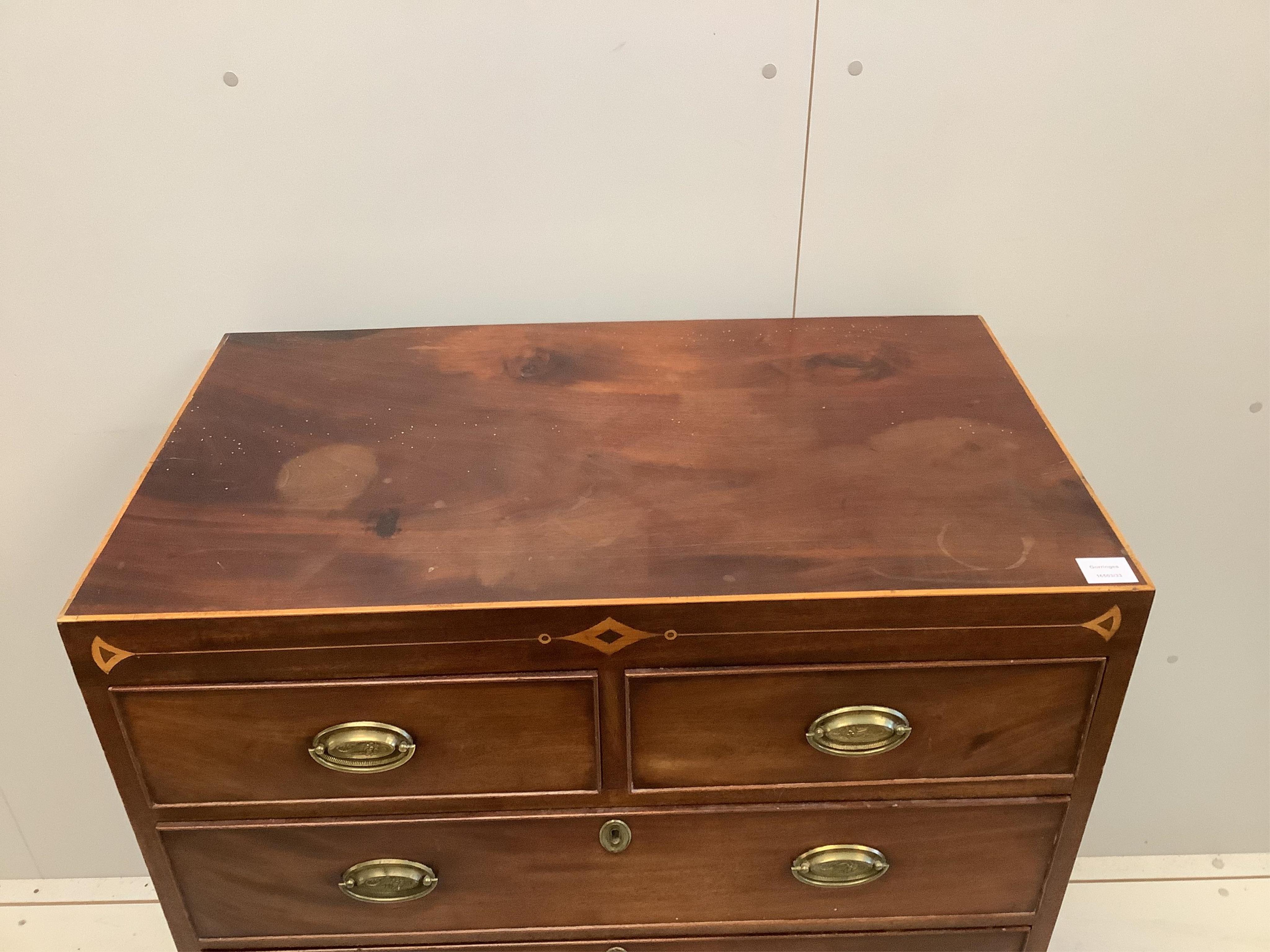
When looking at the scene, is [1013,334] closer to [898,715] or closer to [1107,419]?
[1107,419]

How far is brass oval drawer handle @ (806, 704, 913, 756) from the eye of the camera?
883mm

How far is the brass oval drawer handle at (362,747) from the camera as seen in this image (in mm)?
873

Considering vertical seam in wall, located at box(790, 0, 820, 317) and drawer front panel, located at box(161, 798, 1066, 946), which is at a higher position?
vertical seam in wall, located at box(790, 0, 820, 317)

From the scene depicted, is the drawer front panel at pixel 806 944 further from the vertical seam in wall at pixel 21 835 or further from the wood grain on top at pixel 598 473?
the vertical seam in wall at pixel 21 835

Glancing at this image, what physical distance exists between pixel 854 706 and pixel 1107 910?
970 mm

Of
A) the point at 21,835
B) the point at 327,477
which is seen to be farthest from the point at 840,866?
the point at 21,835

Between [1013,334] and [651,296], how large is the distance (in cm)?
45

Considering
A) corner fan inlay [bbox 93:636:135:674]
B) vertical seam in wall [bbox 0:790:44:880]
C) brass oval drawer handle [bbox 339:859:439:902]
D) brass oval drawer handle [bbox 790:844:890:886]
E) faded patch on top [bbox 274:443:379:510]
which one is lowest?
brass oval drawer handle [bbox 339:859:439:902]

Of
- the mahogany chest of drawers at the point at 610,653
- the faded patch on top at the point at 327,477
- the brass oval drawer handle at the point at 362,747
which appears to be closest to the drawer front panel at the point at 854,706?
the mahogany chest of drawers at the point at 610,653

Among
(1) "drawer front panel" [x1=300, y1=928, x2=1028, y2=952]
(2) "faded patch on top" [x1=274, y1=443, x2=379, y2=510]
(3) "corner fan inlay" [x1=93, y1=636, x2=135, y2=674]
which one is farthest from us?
(1) "drawer front panel" [x1=300, y1=928, x2=1028, y2=952]

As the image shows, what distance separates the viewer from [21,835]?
1596 mm

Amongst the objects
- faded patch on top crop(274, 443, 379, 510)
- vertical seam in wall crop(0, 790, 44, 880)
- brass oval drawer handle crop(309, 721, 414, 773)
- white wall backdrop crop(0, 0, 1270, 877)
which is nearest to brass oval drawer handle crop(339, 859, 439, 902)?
brass oval drawer handle crop(309, 721, 414, 773)

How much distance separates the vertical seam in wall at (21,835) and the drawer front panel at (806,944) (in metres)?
0.83

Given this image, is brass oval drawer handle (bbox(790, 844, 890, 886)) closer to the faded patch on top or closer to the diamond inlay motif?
the diamond inlay motif
